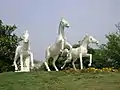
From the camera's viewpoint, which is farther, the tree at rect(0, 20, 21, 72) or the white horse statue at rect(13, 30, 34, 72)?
the tree at rect(0, 20, 21, 72)

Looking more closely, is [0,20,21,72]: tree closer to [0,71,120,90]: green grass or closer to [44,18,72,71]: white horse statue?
[44,18,72,71]: white horse statue

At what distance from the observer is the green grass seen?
47.3ft

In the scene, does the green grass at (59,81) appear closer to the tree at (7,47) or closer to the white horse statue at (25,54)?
the white horse statue at (25,54)

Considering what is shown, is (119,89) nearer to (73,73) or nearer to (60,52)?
(73,73)

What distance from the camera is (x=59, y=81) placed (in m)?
15.6

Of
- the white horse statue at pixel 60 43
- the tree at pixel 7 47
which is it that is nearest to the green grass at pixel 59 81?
the white horse statue at pixel 60 43

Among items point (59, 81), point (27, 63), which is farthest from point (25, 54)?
point (59, 81)

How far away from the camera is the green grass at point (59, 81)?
1441cm

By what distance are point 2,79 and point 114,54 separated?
19.6 m

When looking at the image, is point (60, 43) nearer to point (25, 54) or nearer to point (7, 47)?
point (25, 54)

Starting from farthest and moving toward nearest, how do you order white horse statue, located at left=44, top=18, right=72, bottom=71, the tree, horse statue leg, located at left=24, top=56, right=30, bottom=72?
the tree < horse statue leg, located at left=24, top=56, right=30, bottom=72 < white horse statue, located at left=44, top=18, right=72, bottom=71

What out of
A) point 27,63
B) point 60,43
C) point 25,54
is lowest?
point 27,63

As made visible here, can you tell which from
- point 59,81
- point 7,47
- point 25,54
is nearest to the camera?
point 59,81

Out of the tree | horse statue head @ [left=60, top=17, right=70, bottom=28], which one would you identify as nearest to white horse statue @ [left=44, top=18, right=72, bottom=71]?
horse statue head @ [left=60, top=17, right=70, bottom=28]
